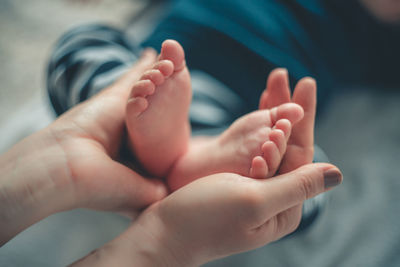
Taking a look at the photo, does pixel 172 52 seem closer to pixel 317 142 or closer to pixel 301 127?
pixel 301 127

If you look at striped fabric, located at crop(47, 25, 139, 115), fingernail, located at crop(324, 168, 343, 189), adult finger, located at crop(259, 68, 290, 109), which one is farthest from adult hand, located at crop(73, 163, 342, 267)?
striped fabric, located at crop(47, 25, 139, 115)

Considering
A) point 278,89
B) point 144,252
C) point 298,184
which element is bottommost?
point 144,252

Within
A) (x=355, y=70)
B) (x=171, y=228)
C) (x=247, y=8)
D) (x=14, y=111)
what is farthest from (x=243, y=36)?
(x=14, y=111)

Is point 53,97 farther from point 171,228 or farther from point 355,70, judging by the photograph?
point 355,70

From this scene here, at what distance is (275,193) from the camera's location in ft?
1.05

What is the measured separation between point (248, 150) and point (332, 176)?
0.09 meters

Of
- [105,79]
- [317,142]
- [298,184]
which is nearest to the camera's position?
[298,184]

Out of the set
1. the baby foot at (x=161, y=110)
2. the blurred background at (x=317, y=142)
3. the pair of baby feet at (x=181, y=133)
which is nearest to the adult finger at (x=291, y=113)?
the pair of baby feet at (x=181, y=133)

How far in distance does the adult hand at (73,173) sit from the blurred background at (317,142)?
0.14 meters

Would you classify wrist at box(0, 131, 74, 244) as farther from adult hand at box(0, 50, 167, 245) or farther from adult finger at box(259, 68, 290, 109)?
adult finger at box(259, 68, 290, 109)

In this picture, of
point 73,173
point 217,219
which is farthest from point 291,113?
point 73,173

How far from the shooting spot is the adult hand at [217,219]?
32cm

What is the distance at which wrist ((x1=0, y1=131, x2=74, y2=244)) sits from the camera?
0.32m

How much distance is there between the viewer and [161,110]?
0.37 meters
